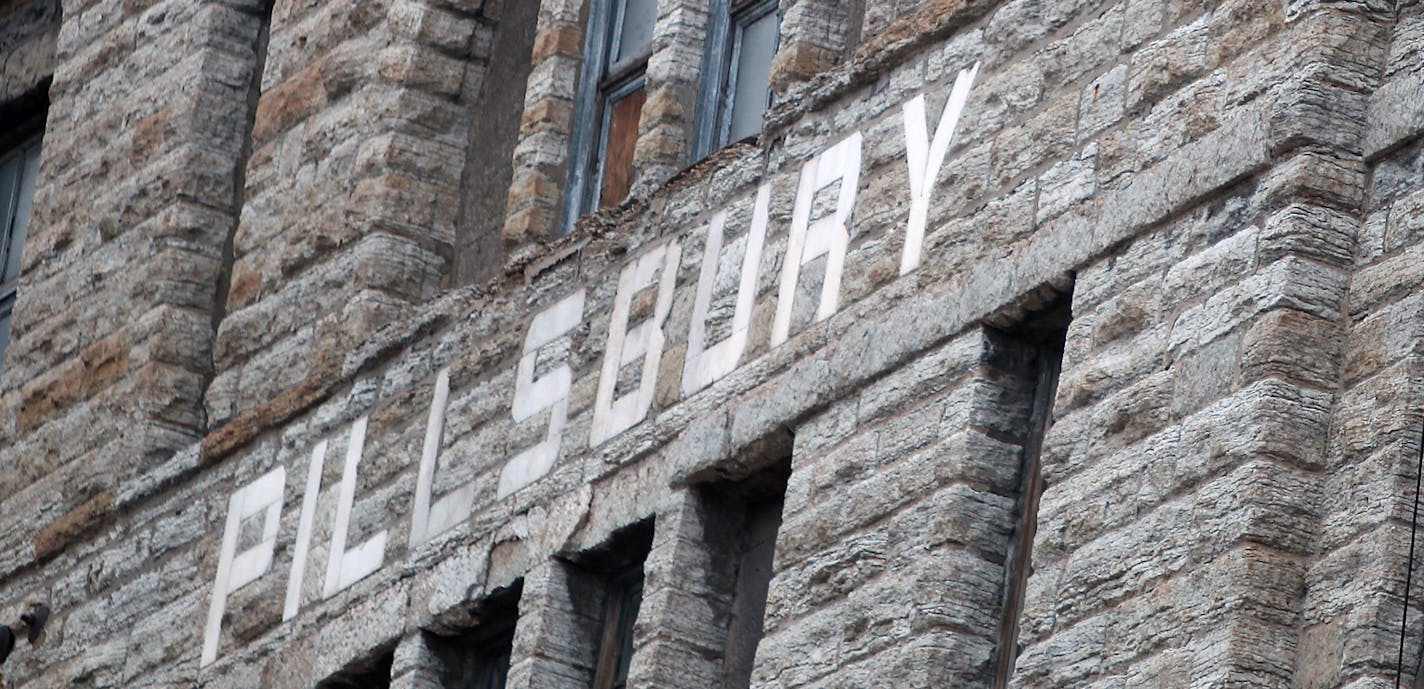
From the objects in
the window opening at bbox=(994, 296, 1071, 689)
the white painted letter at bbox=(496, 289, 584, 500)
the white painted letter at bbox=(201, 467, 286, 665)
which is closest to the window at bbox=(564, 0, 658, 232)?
the white painted letter at bbox=(496, 289, 584, 500)

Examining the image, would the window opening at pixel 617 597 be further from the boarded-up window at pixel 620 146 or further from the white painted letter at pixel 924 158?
the boarded-up window at pixel 620 146

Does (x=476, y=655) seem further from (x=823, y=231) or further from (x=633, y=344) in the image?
(x=823, y=231)

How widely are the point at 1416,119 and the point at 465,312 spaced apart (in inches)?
166

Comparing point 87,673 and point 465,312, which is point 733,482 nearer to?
point 465,312

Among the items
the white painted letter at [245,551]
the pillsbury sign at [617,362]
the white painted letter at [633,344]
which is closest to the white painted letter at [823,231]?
the pillsbury sign at [617,362]

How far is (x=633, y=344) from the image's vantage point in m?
10.4

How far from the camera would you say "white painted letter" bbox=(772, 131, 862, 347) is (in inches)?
376

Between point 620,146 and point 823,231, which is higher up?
point 620,146

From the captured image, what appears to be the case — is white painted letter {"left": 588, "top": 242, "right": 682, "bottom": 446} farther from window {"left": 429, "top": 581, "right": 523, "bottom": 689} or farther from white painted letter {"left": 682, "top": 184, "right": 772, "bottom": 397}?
window {"left": 429, "top": 581, "right": 523, "bottom": 689}

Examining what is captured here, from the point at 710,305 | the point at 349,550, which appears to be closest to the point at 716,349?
the point at 710,305

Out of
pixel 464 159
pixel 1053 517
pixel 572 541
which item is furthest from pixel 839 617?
pixel 464 159

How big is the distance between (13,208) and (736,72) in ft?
17.6

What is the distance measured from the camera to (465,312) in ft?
37.1

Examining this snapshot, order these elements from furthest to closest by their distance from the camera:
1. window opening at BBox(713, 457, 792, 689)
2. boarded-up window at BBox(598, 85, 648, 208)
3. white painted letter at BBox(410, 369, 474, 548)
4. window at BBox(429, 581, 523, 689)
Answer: boarded-up window at BBox(598, 85, 648, 208), white painted letter at BBox(410, 369, 474, 548), window at BBox(429, 581, 523, 689), window opening at BBox(713, 457, 792, 689)
